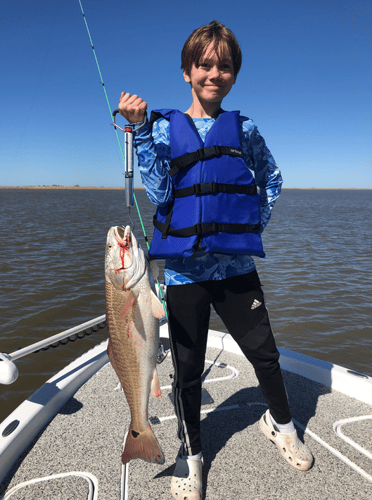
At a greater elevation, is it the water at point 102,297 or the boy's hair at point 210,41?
the boy's hair at point 210,41

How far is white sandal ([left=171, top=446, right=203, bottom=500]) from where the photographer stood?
2.08 metres

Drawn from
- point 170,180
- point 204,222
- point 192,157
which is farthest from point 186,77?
point 204,222

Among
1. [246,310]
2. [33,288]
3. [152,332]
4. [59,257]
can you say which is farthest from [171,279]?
[59,257]

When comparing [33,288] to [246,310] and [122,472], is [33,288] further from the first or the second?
[246,310]

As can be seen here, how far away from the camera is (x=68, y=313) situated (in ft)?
27.9

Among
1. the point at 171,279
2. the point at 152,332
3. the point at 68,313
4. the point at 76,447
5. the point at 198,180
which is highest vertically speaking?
the point at 198,180

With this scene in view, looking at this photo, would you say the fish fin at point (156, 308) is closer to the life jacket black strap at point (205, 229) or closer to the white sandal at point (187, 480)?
the life jacket black strap at point (205, 229)

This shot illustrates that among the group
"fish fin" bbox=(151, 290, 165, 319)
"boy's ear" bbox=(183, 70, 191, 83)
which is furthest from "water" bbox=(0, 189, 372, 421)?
"boy's ear" bbox=(183, 70, 191, 83)

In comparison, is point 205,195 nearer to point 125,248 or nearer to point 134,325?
point 125,248

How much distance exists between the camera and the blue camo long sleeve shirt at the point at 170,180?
1867mm

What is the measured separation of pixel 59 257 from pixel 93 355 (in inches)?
408

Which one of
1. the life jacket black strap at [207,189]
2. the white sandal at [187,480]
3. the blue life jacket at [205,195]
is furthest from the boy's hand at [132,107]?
Answer: the white sandal at [187,480]

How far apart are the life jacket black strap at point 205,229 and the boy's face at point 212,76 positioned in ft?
2.75

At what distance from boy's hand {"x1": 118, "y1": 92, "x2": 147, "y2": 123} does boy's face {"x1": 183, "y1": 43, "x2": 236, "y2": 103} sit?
0.52 metres
